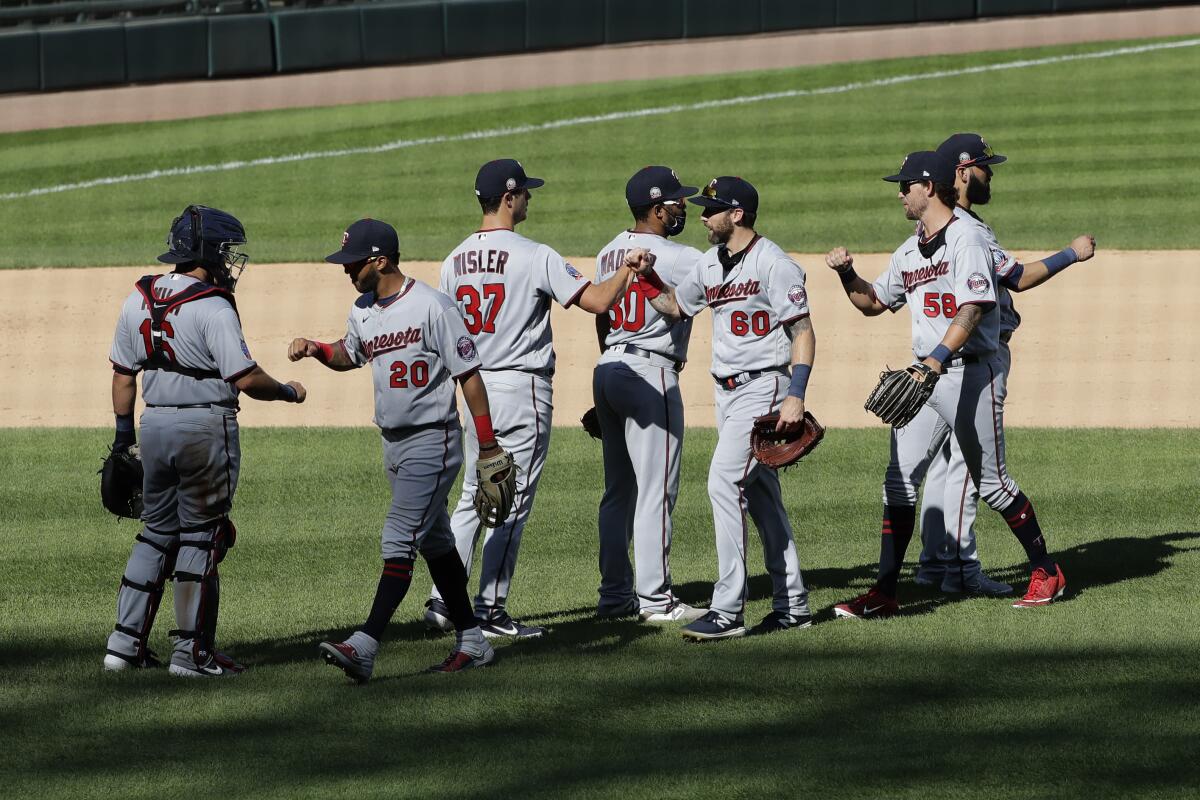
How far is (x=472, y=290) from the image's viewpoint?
258 inches

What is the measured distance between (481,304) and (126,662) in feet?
6.31

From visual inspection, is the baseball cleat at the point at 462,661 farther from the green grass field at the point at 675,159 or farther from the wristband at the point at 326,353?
the green grass field at the point at 675,159

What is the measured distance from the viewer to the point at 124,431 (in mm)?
6086

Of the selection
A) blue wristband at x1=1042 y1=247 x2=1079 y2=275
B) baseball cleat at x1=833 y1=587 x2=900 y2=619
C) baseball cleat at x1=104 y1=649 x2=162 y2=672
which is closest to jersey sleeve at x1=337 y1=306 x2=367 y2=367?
baseball cleat at x1=104 y1=649 x2=162 y2=672

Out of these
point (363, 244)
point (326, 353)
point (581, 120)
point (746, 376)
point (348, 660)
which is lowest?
point (348, 660)

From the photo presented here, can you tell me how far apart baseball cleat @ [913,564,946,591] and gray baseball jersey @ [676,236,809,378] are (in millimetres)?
1355

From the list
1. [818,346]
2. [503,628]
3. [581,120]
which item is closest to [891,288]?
[503,628]

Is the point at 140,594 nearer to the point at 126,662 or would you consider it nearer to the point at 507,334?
the point at 126,662

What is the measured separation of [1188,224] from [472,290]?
1264 centimetres

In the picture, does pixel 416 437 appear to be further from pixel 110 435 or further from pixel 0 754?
pixel 110 435

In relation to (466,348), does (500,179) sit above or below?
above

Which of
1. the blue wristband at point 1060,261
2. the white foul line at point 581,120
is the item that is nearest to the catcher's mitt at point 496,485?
the blue wristband at point 1060,261

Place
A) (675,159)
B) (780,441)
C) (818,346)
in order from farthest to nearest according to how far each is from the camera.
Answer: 1. (675,159)
2. (818,346)
3. (780,441)

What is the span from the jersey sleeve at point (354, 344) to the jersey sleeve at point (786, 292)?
1.56 meters
